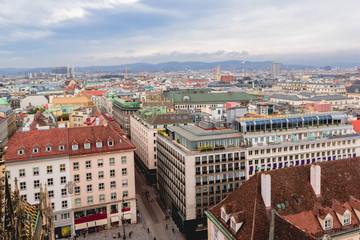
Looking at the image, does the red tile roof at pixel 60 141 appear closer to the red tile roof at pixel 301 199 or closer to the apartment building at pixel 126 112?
the red tile roof at pixel 301 199

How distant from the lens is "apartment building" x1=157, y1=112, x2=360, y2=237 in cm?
7206

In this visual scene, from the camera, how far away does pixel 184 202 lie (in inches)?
2876

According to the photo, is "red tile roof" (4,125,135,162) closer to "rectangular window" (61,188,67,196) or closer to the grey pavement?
"rectangular window" (61,188,67,196)

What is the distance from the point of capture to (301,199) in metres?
47.9

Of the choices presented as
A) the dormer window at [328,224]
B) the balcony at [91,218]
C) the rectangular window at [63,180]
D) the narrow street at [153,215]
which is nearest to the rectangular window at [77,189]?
the rectangular window at [63,180]

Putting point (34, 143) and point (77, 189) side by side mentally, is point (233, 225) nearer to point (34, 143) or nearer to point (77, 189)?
point (77, 189)

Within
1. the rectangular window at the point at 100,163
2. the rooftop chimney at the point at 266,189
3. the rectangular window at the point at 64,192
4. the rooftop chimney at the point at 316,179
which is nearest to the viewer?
the rooftop chimney at the point at 266,189

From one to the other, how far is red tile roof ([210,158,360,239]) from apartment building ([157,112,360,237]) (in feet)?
64.1

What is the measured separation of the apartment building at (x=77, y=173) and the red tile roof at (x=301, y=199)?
30691mm

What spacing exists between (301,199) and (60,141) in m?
49.2

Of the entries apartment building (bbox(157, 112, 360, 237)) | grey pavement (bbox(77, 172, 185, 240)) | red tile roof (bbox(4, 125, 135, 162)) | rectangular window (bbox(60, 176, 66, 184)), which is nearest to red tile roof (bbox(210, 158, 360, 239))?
apartment building (bbox(157, 112, 360, 237))

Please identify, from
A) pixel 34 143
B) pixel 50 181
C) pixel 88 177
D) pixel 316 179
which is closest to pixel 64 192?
pixel 50 181

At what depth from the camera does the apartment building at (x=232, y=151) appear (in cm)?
7206

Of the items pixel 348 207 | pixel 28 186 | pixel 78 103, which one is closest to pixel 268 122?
pixel 348 207
